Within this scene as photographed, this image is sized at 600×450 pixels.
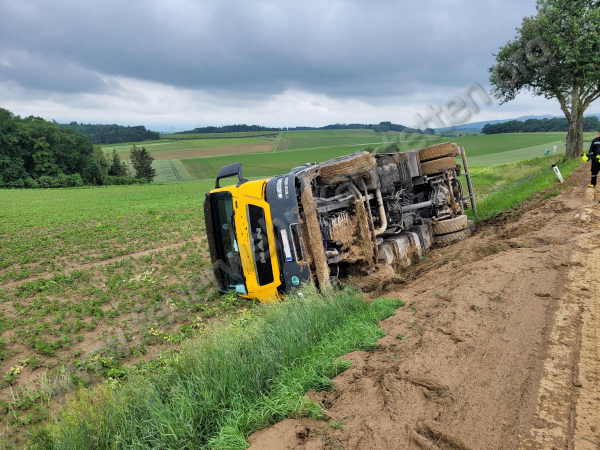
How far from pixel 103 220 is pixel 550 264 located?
20638 mm

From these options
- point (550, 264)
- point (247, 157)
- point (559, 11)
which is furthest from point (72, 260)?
point (247, 157)

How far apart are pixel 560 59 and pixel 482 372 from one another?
68.5ft

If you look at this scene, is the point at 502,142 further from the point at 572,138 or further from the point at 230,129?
the point at 230,129

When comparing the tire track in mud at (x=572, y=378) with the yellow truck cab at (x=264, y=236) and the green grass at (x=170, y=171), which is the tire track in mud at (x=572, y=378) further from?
the green grass at (x=170, y=171)

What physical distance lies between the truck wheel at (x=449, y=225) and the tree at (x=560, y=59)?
13.9 m

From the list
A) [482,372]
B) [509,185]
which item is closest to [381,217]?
[482,372]

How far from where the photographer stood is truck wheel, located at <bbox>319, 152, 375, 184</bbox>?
21.2 feet

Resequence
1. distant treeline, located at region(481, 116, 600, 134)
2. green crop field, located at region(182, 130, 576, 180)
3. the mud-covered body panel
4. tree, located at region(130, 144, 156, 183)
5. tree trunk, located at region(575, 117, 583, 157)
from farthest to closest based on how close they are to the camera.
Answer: tree, located at region(130, 144, 156, 183) < distant treeline, located at region(481, 116, 600, 134) < green crop field, located at region(182, 130, 576, 180) < tree trunk, located at region(575, 117, 583, 157) < the mud-covered body panel

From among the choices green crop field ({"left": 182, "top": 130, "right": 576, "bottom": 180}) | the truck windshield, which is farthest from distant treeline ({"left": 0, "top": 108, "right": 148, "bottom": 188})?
the truck windshield

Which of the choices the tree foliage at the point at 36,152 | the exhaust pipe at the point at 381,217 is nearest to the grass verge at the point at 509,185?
the exhaust pipe at the point at 381,217

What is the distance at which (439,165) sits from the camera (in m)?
8.73

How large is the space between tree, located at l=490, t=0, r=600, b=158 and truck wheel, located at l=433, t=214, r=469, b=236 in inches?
546

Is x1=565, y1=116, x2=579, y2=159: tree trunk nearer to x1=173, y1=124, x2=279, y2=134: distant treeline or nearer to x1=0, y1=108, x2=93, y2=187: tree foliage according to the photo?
x1=0, y1=108, x2=93, y2=187: tree foliage

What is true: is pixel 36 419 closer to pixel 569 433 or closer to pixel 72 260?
pixel 569 433
